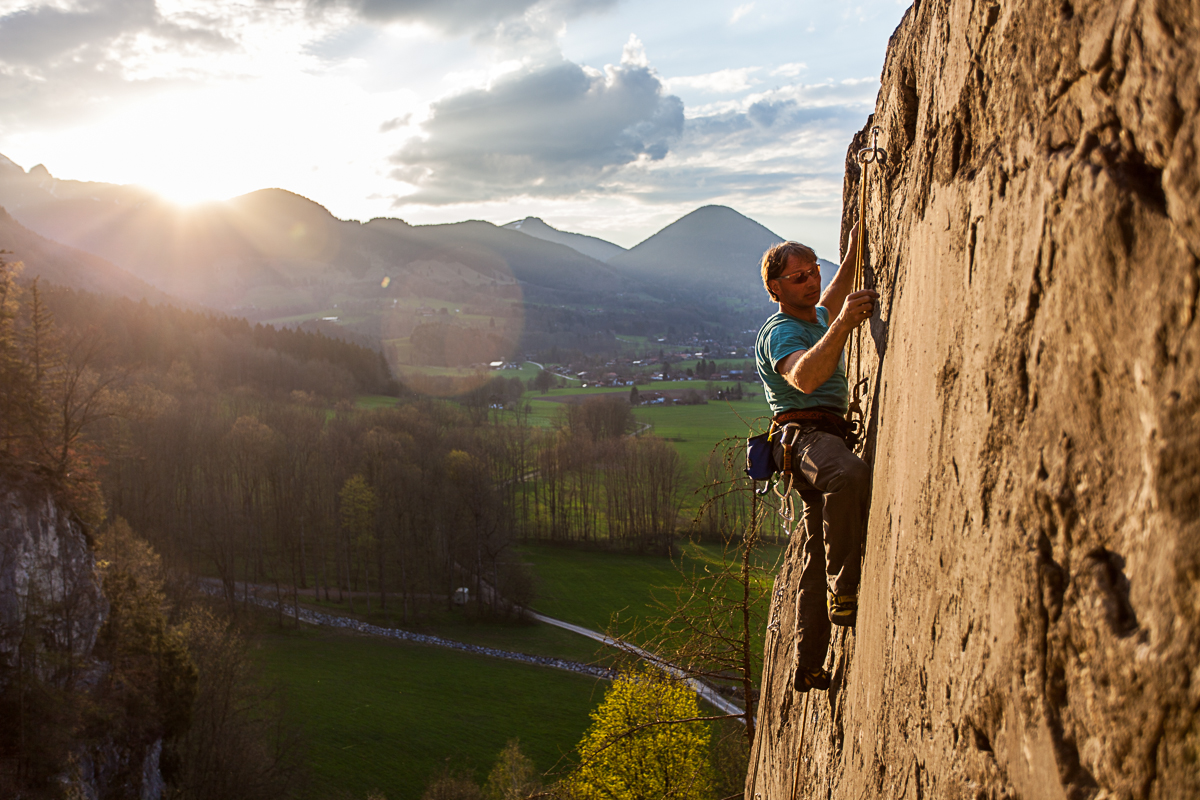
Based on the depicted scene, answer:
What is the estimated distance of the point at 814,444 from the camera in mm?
4219

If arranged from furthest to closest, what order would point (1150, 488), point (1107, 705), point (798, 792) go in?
point (798, 792)
point (1107, 705)
point (1150, 488)

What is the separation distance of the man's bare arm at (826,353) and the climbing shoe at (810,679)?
6.69 feet

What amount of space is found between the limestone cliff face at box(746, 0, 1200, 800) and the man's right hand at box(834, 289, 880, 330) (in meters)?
0.23

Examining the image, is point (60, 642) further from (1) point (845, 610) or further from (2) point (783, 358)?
(2) point (783, 358)

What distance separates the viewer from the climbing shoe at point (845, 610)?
169 inches

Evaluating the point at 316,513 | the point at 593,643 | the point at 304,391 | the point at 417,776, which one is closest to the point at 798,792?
the point at 417,776

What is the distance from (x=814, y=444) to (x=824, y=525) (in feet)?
1.76

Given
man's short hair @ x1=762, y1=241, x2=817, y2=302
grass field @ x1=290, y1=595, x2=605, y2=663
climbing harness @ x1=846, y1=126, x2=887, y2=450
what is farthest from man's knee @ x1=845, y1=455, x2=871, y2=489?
grass field @ x1=290, y1=595, x2=605, y2=663

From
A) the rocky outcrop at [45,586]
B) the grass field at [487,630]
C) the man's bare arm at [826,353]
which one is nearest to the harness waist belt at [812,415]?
the man's bare arm at [826,353]

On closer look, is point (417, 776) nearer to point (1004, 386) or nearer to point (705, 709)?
point (705, 709)

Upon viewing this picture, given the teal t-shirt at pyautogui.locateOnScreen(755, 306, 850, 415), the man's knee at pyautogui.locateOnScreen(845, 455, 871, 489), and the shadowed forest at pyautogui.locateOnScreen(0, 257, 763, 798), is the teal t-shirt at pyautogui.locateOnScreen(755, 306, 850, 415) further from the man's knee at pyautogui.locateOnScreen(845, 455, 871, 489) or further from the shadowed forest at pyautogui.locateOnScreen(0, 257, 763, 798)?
the shadowed forest at pyautogui.locateOnScreen(0, 257, 763, 798)

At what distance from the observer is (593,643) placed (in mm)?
41031

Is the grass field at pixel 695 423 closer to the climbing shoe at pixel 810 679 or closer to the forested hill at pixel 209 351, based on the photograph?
the forested hill at pixel 209 351

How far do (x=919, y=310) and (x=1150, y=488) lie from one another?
1793 mm
